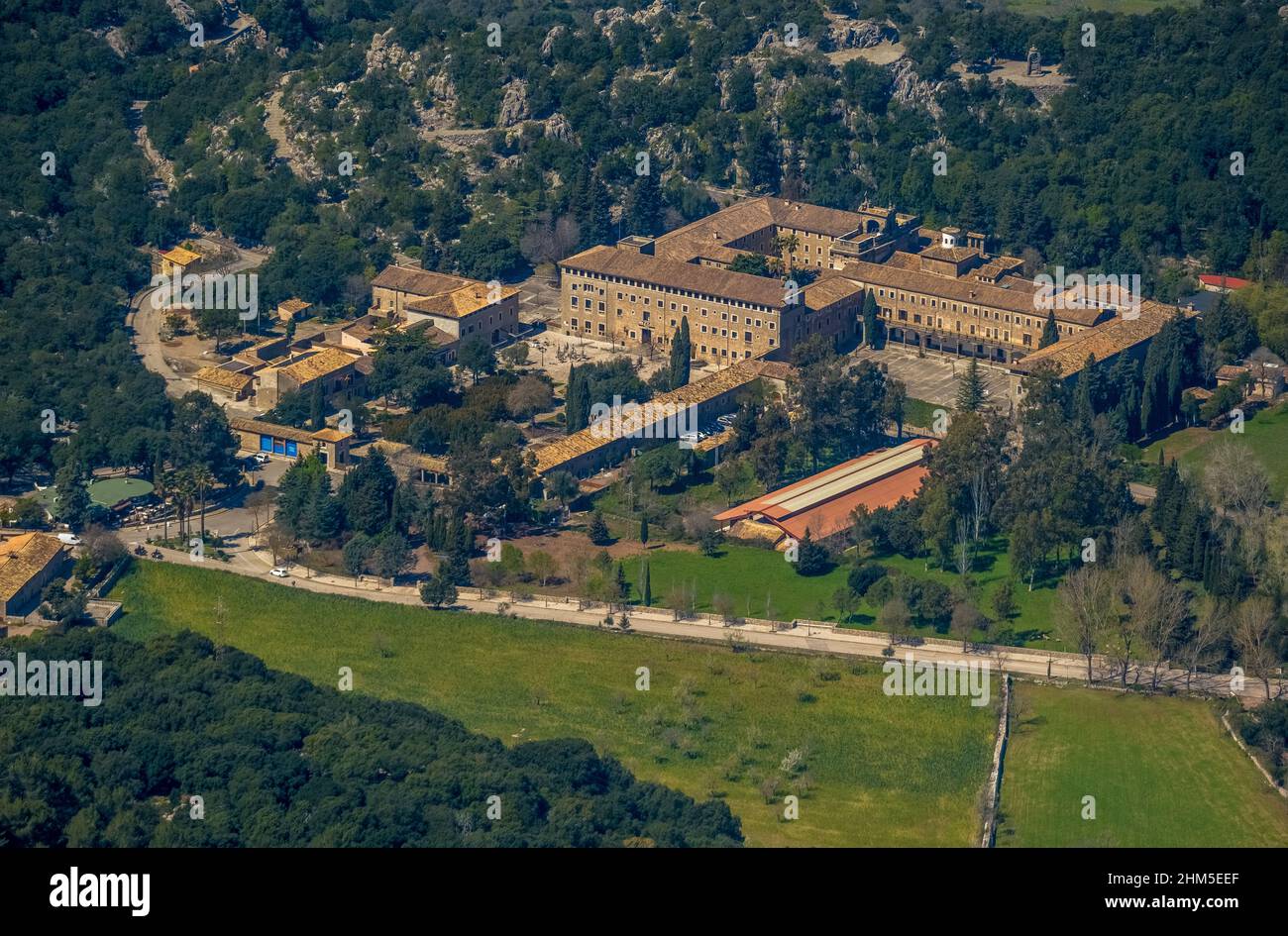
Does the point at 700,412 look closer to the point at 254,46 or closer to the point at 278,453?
the point at 278,453

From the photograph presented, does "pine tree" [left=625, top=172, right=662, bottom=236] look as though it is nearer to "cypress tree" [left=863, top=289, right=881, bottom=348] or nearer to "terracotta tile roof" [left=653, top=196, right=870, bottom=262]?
"terracotta tile roof" [left=653, top=196, right=870, bottom=262]

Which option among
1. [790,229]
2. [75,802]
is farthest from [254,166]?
[75,802]

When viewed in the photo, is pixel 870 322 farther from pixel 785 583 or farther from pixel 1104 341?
pixel 785 583

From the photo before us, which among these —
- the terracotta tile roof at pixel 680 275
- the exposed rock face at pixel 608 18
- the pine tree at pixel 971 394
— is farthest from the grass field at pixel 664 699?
the exposed rock face at pixel 608 18

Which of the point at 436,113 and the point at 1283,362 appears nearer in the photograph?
the point at 1283,362

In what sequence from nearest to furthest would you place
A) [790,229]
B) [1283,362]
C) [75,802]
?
[75,802] → [1283,362] → [790,229]

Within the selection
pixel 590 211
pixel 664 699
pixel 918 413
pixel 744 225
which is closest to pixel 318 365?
pixel 590 211

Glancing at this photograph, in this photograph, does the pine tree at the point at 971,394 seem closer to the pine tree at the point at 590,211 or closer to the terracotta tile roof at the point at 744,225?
the terracotta tile roof at the point at 744,225

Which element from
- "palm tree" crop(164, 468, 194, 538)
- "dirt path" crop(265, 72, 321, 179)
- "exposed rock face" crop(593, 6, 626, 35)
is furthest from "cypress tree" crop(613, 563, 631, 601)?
"exposed rock face" crop(593, 6, 626, 35)
